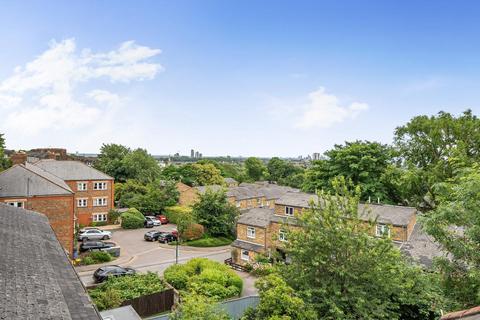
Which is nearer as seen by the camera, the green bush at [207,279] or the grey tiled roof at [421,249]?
the green bush at [207,279]

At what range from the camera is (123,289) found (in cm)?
2130

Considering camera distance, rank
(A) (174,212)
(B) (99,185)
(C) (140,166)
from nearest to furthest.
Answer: (B) (99,185)
(A) (174,212)
(C) (140,166)

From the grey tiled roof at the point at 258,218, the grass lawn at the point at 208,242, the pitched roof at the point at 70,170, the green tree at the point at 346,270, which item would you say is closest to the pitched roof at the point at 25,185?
the grass lawn at the point at 208,242

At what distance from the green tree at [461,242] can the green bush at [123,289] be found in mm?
16667

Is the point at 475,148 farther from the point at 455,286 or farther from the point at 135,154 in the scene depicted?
the point at 135,154

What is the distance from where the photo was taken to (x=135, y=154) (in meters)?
63.8

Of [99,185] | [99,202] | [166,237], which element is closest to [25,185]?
[166,237]

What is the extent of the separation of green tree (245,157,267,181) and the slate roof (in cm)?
9116

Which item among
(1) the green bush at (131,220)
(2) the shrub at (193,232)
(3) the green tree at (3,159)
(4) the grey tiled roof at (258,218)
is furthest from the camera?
(3) the green tree at (3,159)

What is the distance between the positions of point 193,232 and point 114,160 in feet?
96.1

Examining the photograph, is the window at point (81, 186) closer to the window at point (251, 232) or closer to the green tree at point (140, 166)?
the green tree at point (140, 166)

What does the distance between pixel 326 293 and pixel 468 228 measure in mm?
5909

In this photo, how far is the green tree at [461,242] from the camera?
1155 centimetres

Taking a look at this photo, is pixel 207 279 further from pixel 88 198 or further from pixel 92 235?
pixel 88 198
